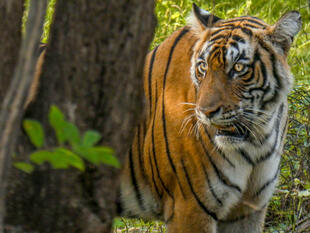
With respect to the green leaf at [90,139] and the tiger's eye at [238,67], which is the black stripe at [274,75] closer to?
the tiger's eye at [238,67]

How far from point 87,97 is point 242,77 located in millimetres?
1559

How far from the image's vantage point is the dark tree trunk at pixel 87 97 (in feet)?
5.44

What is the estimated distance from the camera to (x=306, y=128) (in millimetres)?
4172

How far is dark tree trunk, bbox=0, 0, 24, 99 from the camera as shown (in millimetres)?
1795

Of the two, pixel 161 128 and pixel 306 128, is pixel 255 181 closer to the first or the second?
pixel 161 128

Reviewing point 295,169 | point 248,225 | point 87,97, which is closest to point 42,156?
point 87,97

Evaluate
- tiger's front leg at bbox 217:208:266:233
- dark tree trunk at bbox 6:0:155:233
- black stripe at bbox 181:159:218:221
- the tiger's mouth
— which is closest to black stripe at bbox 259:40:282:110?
the tiger's mouth

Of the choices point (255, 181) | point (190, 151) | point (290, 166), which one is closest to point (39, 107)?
A: point (190, 151)

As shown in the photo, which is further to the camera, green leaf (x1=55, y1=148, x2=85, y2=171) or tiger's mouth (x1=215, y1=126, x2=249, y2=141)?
tiger's mouth (x1=215, y1=126, x2=249, y2=141)

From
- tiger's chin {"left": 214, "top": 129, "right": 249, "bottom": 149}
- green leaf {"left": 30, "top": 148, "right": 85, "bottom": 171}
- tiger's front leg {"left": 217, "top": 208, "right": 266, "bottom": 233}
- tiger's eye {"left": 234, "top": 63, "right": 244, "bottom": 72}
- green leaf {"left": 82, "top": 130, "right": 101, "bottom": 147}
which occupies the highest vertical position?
tiger's eye {"left": 234, "top": 63, "right": 244, "bottom": 72}

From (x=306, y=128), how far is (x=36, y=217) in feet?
8.83

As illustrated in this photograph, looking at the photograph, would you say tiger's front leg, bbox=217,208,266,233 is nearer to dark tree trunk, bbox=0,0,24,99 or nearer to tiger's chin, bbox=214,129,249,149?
tiger's chin, bbox=214,129,249,149

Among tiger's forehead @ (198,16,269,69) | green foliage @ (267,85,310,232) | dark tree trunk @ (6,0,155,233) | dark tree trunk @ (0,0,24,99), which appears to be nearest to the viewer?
dark tree trunk @ (6,0,155,233)

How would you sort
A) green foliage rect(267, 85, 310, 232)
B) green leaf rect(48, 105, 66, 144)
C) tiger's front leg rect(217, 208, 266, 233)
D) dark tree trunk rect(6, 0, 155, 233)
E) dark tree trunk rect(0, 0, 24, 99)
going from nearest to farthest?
green leaf rect(48, 105, 66, 144)
dark tree trunk rect(6, 0, 155, 233)
dark tree trunk rect(0, 0, 24, 99)
tiger's front leg rect(217, 208, 266, 233)
green foliage rect(267, 85, 310, 232)
